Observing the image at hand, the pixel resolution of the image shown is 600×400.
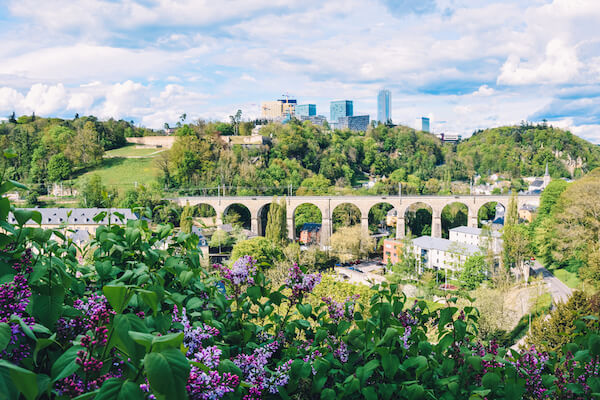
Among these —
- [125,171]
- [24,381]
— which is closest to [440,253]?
[24,381]

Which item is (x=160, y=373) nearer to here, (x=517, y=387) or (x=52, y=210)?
(x=517, y=387)

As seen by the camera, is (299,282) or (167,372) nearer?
(167,372)

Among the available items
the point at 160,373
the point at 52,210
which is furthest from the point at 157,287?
the point at 52,210

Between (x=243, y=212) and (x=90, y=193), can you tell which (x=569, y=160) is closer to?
(x=243, y=212)

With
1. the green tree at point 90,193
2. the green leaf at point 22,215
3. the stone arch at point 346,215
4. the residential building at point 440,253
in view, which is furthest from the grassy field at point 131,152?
the green leaf at point 22,215

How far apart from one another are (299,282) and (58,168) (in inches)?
1852

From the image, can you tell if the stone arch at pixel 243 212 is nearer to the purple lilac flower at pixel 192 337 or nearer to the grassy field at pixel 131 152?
the grassy field at pixel 131 152

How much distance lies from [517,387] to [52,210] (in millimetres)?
31698

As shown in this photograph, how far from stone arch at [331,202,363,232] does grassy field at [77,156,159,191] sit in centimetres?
1958

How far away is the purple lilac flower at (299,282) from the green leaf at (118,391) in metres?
1.25

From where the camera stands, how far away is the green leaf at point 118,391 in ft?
2.85

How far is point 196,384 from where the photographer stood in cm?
113

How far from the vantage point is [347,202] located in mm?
38781

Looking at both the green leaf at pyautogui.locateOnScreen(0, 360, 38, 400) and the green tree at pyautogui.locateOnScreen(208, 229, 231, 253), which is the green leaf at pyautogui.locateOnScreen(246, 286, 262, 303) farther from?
the green tree at pyautogui.locateOnScreen(208, 229, 231, 253)
